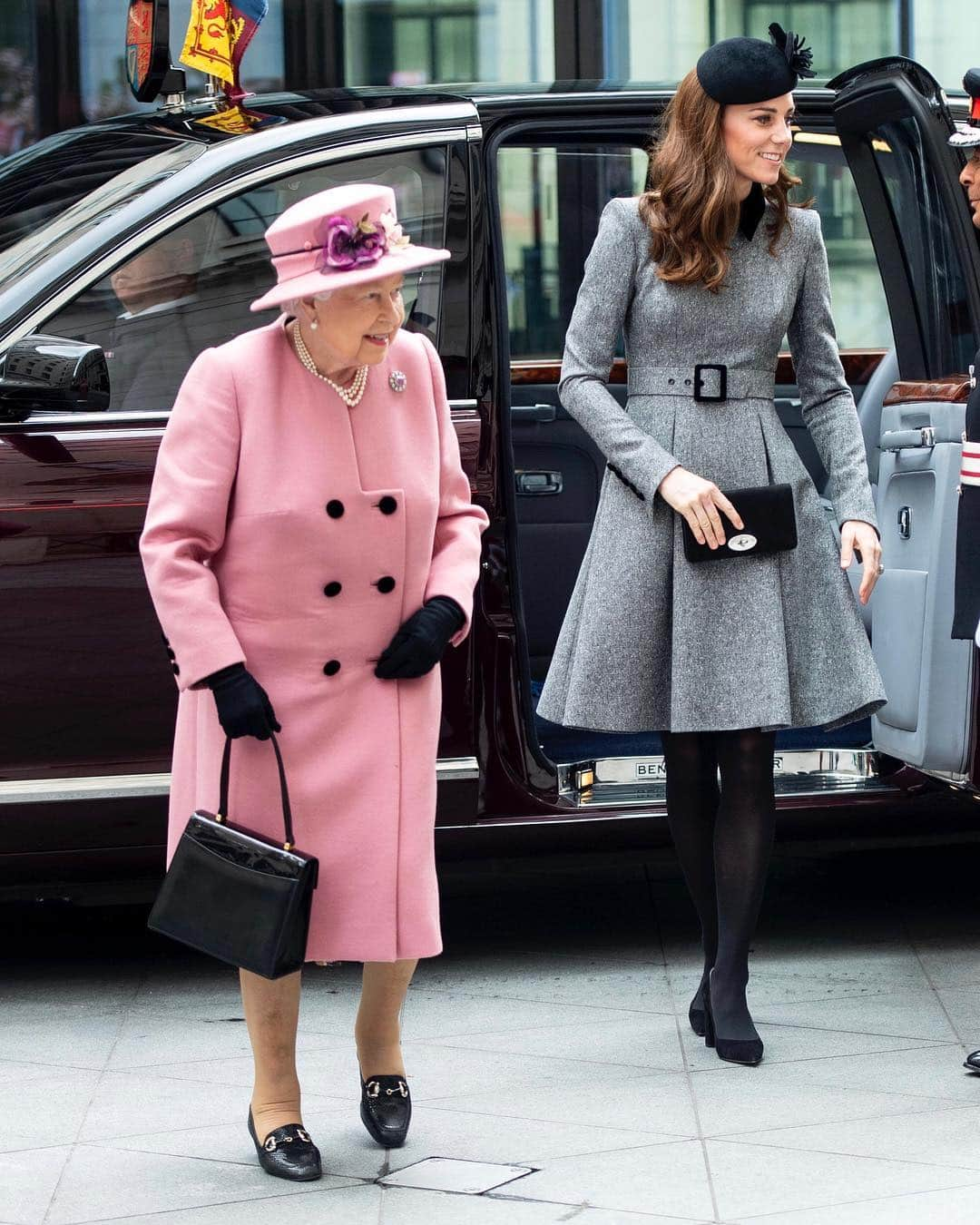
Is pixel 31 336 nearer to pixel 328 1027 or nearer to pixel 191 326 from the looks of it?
pixel 191 326

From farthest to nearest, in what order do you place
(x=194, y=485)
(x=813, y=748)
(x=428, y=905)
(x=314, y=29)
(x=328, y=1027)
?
1. (x=314, y=29)
2. (x=813, y=748)
3. (x=328, y=1027)
4. (x=428, y=905)
5. (x=194, y=485)

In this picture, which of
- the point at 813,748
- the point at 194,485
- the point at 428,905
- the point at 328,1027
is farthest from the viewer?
the point at 813,748

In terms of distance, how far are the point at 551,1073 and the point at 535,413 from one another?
7.84 ft

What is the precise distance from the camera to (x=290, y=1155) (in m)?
3.02

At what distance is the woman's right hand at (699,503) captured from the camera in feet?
11.3

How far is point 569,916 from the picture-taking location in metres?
4.73

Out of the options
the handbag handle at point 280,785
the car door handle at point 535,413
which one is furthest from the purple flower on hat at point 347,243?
the car door handle at point 535,413

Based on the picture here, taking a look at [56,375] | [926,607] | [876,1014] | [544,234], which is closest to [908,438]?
[926,607]

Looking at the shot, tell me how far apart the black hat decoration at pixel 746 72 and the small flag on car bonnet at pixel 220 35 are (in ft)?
4.28

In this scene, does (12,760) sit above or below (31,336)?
below

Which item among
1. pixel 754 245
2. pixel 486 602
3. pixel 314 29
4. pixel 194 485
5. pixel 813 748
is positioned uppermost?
pixel 314 29

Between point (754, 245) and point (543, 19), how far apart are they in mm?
5087

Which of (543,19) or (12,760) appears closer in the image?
(12,760)

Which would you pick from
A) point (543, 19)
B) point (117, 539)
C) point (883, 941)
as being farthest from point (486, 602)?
point (543, 19)
